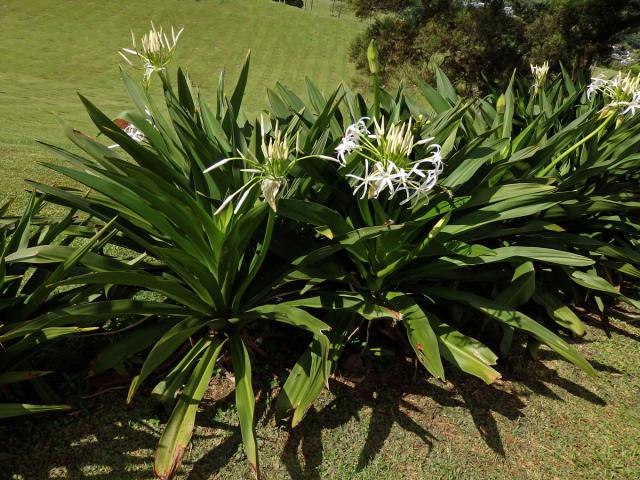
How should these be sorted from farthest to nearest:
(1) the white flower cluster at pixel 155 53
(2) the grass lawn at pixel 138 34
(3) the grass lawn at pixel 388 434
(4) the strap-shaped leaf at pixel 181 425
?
(2) the grass lawn at pixel 138 34 → (1) the white flower cluster at pixel 155 53 → (3) the grass lawn at pixel 388 434 → (4) the strap-shaped leaf at pixel 181 425

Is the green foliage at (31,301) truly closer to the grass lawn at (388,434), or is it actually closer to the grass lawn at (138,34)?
the grass lawn at (388,434)

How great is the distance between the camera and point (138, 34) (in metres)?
34.9

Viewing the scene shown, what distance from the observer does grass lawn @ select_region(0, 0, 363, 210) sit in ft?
73.3

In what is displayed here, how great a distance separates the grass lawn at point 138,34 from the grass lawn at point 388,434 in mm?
13744

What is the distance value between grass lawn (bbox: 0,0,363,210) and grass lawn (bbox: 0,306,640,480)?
541 inches

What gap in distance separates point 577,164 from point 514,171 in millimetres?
1094

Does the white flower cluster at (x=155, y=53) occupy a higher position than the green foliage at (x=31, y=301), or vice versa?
the white flower cluster at (x=155, y=53)

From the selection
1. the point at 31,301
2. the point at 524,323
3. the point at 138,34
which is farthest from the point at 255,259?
the point at 138,34

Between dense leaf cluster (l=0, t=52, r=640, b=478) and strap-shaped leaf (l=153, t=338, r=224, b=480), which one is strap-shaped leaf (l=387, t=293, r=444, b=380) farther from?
strap-shaped leaf (l=153, t=338, r=224, b=480)

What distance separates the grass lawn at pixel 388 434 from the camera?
6.91 feet

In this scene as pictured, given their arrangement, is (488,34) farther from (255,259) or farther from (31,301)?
(31,301)

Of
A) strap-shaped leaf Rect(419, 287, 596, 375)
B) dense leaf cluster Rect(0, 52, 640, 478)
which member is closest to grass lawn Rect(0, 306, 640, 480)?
dense leaf cluster Rect(0, 52, 640, 478)

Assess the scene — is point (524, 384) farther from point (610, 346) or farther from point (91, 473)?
point (91, 473)

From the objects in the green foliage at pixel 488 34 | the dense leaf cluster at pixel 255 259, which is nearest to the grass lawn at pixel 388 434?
the dense leaf cluster at pixel 255 259
